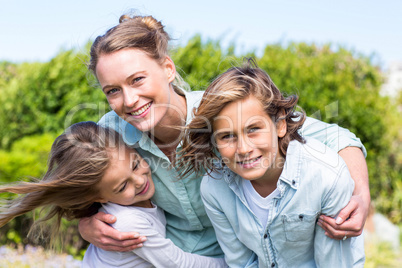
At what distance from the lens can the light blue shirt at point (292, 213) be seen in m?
2.13

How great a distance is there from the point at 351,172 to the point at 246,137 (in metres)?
0.66

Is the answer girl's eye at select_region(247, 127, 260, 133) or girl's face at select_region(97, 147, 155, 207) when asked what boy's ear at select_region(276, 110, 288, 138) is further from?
girl's face at select_region(97, 147, 155, 207)

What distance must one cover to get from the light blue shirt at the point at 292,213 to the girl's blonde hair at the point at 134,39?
821 mm

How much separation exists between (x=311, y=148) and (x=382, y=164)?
4.70 m

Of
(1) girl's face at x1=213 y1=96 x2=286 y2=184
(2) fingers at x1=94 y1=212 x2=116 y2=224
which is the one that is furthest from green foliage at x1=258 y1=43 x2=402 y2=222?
(2) fingers at x1=94 y1=212 x2=116 y2=224

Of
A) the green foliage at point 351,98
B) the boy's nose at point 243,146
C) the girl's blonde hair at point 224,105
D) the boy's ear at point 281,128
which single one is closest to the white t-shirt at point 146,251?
the girl's blonde hair at point 224,105

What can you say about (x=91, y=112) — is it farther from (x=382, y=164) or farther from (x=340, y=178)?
(x=382, y=164)

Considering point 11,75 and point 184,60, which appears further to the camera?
point 11,75

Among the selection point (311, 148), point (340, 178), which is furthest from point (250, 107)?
point (340, 178)

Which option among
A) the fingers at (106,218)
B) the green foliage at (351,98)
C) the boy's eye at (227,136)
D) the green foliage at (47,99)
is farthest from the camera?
the green foliage at (351,98)

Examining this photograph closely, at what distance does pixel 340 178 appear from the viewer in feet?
6.97

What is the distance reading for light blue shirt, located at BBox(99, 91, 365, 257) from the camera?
2.54 m

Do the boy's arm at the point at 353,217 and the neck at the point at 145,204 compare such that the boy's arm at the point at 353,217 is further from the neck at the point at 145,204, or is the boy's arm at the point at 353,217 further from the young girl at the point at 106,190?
the neck at the point at 145,204

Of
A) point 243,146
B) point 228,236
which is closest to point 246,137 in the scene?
point 243,146
